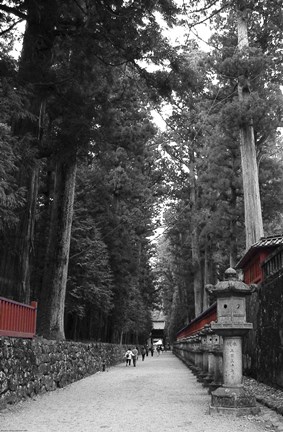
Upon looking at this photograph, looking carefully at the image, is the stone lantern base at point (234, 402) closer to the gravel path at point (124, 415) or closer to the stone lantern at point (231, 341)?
the stone lantern at point (231, 341)

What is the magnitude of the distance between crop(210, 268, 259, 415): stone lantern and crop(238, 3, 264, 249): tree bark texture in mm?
7983

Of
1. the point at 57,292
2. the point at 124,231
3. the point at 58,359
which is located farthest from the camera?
the point at 124,231

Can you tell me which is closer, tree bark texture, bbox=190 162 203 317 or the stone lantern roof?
the stone lantern roof

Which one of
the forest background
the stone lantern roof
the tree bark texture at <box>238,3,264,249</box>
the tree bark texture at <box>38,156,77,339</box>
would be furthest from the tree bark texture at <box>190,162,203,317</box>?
the stone lantern roof

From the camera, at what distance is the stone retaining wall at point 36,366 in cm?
752

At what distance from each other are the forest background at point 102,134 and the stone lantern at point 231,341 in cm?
379

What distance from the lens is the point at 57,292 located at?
1355cm

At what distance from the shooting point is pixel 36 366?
30.5ft

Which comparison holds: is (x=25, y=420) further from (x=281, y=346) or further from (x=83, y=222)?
(x=83, y=222)

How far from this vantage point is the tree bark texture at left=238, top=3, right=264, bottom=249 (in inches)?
587

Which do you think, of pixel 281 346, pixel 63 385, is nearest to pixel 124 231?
pixel 63 385

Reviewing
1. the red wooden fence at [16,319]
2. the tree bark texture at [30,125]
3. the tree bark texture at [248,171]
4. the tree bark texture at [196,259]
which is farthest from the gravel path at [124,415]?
the tree bark texture at [196,259]

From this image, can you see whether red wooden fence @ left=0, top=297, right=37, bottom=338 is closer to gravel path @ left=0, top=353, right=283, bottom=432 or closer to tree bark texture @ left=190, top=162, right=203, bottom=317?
gravel path @ left=0, top=353, right=283, bottom=432

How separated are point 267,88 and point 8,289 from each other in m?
11.3
